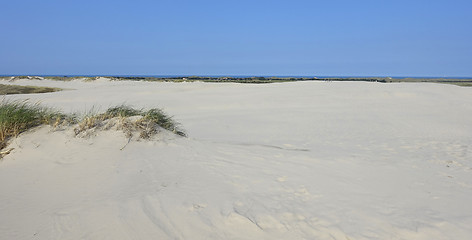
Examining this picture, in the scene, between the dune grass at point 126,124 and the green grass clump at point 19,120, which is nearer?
the green grass clump at point 19,120

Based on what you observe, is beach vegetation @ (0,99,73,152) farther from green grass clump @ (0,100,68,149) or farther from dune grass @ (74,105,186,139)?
dune grass @ (74,105,186,139)

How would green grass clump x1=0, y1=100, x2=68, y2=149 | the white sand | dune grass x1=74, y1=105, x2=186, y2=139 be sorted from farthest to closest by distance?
1. dune grass x1=74, y1=105, x2=186, y2=139
2. green grass clump x1=0, y1=100, x2=68, y2=149
3. the white sand

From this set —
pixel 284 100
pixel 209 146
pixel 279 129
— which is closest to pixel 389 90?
pixel 284 100

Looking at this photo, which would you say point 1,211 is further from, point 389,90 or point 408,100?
point 389,90

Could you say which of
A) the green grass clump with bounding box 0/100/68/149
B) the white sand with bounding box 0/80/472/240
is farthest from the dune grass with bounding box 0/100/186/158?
the white sand with bounding box 0/80/472/240

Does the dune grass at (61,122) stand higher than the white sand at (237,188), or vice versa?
the dune grass at (61,122)

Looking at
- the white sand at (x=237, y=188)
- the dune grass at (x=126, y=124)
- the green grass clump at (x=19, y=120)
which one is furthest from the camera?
the dune grass at (x=126, y=124)

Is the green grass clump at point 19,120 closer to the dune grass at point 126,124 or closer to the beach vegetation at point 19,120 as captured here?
the beach vegetation at point 19,120

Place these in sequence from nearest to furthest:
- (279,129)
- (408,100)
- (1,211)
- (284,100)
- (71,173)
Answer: (1,211) < (71,173) < (279,129) < (408,100) < (284,100)

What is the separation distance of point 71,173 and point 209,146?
7.41 ft

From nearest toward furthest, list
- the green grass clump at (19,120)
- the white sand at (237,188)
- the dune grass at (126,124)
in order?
the white sand at (237,188)
the green grass clump at (19,120)
the dune grass at (126,124)

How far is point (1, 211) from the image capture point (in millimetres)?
3314

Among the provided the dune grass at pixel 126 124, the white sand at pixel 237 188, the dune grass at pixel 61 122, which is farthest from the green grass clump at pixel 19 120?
the dune grass at pixel 126 124

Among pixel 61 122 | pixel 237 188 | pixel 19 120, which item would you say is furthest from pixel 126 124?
pixel 237 188
